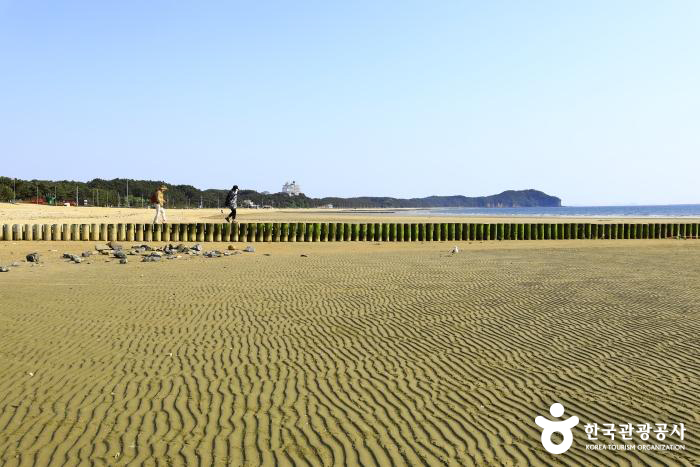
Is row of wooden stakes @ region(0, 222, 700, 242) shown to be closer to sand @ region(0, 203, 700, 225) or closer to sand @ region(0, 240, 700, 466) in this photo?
sand @ region(0, 203, 700, 225)

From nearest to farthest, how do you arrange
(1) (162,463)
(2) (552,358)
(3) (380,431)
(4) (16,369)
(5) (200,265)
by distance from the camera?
(1) (162,463)
(3) (380,431)
(4) (16,369)
(2) (552,358)
(5) (200,265)

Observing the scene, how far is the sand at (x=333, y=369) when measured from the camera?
5051mm

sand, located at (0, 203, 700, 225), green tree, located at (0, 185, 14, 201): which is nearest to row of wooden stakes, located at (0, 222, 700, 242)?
sand, located at (0, 203, 700, 225)

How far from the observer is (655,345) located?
8398 millimetres

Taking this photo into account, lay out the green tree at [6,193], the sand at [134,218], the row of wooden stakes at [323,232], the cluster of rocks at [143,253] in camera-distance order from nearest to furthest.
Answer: the cluster of rocks at [143,253], the row of wooden stakes at [323,232], the sand at [134,218], the green tree at [6,193]

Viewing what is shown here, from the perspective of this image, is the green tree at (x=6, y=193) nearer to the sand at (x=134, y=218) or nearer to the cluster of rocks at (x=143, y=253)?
the sand at (x=134, y=218)

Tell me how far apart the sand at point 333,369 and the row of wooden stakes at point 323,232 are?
1438 cm

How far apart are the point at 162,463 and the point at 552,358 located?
17.0ft

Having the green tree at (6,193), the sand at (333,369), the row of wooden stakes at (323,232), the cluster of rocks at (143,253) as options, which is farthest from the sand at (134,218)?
the sand at (333,369)

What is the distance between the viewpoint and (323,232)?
31.6 meters

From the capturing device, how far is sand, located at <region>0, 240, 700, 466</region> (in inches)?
199

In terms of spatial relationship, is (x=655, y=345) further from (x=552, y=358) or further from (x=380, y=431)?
(x=380, y=431)

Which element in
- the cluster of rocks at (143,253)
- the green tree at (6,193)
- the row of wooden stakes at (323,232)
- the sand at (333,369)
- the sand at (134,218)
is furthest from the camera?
the green tree at (6,193)

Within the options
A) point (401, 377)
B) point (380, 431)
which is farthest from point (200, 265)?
point (380, 431)
